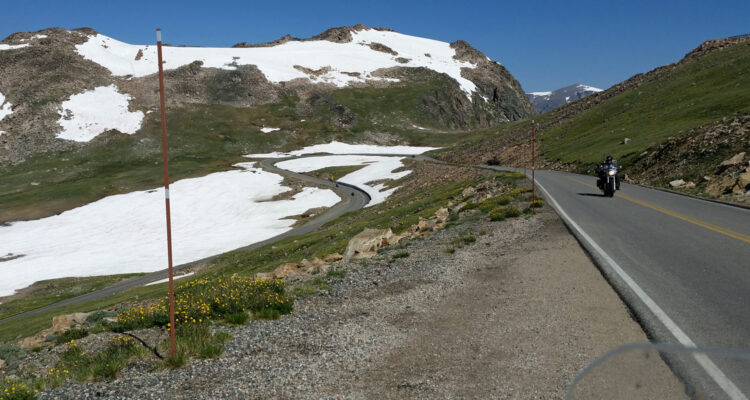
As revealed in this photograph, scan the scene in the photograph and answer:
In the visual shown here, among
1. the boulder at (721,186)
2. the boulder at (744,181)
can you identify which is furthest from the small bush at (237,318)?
the boulder at (721,186)

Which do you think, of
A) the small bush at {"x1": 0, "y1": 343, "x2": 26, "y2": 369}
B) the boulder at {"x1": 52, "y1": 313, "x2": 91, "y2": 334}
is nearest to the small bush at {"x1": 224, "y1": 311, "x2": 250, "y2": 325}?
the small bush at {"x1": 0, "y1": 343, "x2": 26, "y2": 369}

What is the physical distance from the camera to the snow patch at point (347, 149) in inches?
5654

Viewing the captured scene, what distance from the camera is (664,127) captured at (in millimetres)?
61406

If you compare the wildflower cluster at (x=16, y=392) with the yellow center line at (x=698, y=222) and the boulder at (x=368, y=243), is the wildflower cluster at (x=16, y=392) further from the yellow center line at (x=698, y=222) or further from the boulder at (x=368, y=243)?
the yellow center line at (x=698, y=222)

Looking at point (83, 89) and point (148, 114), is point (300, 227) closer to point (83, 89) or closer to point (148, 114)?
point (148, 114)

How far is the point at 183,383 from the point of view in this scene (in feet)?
26.1

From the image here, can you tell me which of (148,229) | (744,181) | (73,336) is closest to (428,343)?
(73,336)

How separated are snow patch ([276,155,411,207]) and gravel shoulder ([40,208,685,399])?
181ft

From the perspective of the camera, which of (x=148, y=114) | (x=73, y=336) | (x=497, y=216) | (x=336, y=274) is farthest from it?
(x=148, y=114)

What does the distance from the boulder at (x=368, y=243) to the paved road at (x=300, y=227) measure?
30.9 meters

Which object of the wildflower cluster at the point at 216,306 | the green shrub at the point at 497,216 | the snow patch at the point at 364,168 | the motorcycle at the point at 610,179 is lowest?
the wildflower cluster at the point at 216,306

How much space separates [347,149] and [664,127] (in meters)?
103

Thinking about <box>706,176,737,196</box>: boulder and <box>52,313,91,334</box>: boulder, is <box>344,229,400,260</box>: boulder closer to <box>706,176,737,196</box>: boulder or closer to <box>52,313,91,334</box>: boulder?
<box>52,313,91,334</box>: boulder

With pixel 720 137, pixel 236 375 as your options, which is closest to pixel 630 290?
pixel 236 375
